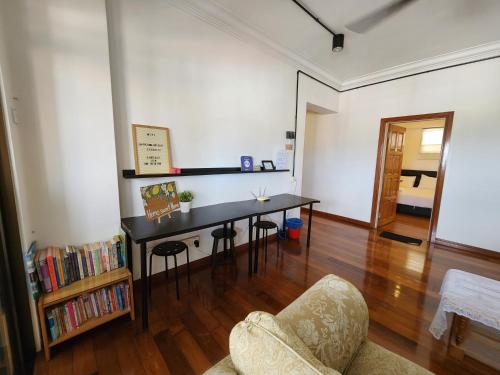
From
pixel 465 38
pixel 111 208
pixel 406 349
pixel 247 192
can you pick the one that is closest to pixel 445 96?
pixel 465 38

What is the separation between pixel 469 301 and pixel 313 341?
1.46 m

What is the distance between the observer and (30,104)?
142cm

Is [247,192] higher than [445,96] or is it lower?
lower

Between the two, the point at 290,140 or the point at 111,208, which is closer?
the point at 111,208

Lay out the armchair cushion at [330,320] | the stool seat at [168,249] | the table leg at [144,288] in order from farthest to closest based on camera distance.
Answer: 1. the stool seat at [168,249]
2. the table leg at [144,288]
3. the armchair cushion at [330,320]

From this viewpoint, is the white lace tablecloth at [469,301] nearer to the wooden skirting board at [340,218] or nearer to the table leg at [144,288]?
the table leg at [144,288]

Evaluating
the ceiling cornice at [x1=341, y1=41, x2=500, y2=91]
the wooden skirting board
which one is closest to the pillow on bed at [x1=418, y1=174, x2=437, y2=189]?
the wooden skirting board

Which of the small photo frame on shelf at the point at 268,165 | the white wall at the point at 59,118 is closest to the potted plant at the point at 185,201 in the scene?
the white wall at the point at 59,118

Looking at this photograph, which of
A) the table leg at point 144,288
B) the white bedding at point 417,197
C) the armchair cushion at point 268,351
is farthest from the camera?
the white bedding at point 417,197

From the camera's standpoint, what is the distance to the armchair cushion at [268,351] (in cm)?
55

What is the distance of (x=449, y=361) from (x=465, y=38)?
3.66 meters

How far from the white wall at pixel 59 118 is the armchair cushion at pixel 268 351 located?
1626 mm

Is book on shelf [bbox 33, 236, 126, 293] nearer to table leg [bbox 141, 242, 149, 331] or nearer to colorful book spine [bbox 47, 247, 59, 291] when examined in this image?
colorful book spine [bbox 47, 247, 59, 291]

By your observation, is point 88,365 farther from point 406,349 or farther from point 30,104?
point 406,349
